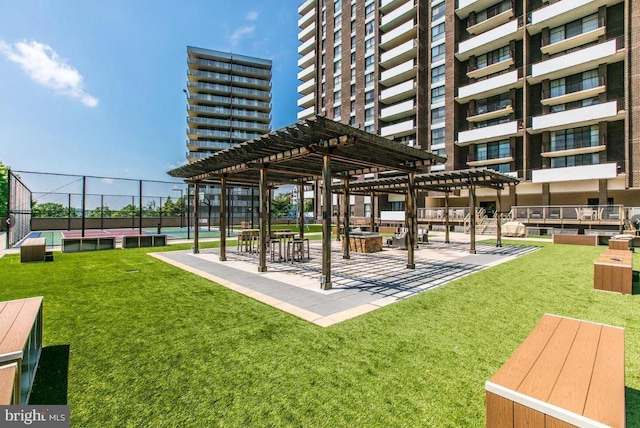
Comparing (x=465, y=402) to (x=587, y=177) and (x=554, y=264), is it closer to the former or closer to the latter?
(x=554, y=264)

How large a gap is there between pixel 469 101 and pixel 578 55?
390 inches

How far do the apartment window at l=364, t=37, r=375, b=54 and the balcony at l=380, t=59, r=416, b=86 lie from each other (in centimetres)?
490

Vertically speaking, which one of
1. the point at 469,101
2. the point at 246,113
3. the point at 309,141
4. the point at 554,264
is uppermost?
the point at 246,113

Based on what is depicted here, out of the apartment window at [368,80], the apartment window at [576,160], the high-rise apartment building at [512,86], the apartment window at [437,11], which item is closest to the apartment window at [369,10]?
the high-rise apartment building at [512,86]

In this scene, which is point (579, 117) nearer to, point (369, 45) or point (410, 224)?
point (410, 224)

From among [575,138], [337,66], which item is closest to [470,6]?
[575,138]

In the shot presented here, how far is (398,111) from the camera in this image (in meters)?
A: 39.0

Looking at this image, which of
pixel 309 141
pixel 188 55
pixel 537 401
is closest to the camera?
pixel 537 401

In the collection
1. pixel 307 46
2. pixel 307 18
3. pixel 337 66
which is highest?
pixel 307 18

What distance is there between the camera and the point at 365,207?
43750 millimetres

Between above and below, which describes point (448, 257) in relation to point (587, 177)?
below

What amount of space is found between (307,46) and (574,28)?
130 ft

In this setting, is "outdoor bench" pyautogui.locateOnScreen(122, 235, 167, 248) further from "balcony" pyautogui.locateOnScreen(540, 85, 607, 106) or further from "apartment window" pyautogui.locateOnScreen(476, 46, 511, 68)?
"apartment window" pyautogui.locateOnScreen(476, 46, 511, 68)

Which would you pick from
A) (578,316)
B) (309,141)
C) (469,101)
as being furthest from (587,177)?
(309,141)
